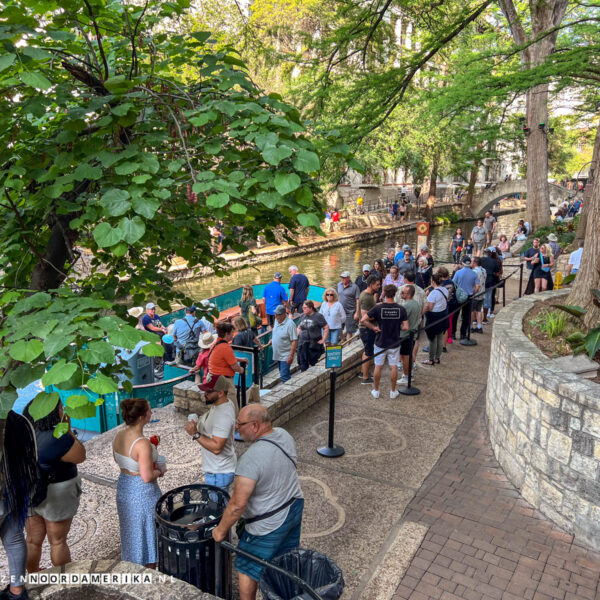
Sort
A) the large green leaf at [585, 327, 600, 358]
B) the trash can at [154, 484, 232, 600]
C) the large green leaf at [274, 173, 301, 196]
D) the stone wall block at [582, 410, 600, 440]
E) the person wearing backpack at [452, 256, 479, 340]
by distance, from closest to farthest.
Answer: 1. the large green leaf at [274, 173, 301, 196]
2. the trash can at [154, 484, 232, 600]
3. the stone wall block at [582, 410, 600, 440]
4. the large green leaf at [585, 327, 600, 358]
5. the person wearing backpack at [452, 256, 479, 340]

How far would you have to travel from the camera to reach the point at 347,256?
32.0m

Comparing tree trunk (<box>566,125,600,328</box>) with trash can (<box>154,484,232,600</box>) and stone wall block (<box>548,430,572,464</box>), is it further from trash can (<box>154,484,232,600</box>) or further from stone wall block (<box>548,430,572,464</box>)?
trash can (<box>154,484,232,600</box>)

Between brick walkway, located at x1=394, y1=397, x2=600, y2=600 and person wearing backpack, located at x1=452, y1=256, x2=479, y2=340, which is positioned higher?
person wearing backpack, located at x1=452, y1=256, x2=479, y2=340

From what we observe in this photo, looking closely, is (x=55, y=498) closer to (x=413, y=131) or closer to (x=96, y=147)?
(x=96, y=147)

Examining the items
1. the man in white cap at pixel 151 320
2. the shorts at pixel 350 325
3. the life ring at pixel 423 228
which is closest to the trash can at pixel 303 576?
the man in white cap at pixel 151 320

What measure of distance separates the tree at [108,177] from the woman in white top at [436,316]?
5726mm

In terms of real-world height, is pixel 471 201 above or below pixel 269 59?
below

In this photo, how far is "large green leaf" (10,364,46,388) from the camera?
229 cm

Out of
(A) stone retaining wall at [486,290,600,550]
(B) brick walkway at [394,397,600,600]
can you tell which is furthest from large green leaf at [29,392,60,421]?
(A) stone retaining wall at [486,290,600,550]

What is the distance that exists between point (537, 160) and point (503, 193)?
21.0m

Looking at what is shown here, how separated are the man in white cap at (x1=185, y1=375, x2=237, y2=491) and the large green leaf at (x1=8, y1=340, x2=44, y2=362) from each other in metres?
2.45

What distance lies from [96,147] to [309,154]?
1204 millimetres

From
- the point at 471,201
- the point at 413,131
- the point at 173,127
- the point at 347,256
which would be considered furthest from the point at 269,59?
the point at 471,201

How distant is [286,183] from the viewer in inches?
101
